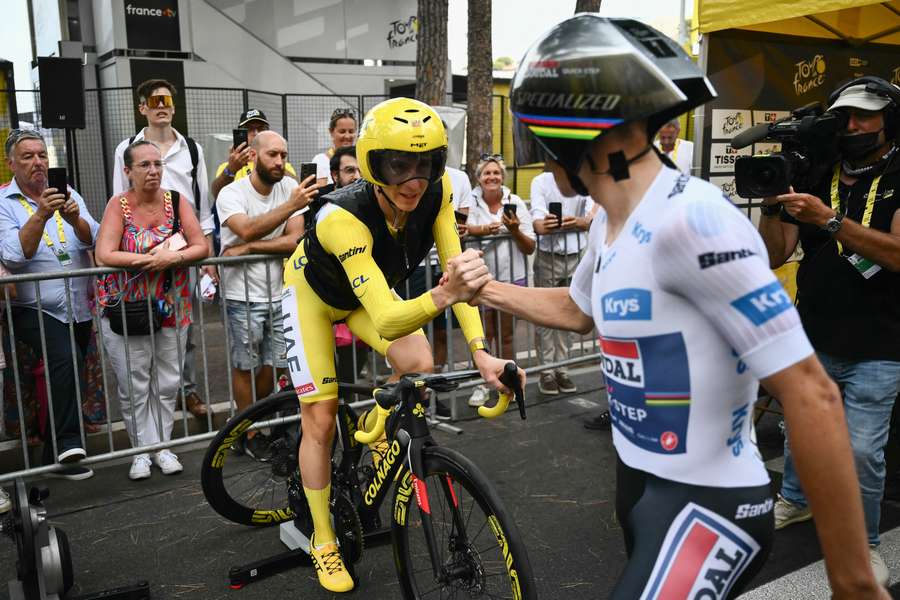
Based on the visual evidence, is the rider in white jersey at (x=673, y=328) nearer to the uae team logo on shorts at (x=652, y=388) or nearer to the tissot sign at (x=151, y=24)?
the uae team logo on shorts at (x=652, y=388)

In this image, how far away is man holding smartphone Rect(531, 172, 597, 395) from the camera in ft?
21.7

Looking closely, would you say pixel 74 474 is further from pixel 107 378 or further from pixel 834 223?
pixel 834 223

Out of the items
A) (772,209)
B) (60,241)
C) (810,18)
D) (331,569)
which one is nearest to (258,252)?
(60,241)

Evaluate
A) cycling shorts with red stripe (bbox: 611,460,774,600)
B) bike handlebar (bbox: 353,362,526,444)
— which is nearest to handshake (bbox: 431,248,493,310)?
bike handlebar (bbox: 353,362,526,444)

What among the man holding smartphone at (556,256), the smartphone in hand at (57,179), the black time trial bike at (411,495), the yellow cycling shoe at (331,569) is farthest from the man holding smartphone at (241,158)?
the yellow cycling shoe at (331,569)

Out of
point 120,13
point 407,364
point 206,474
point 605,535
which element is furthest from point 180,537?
point 120,13

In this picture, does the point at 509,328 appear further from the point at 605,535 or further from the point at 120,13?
the point at 120,13

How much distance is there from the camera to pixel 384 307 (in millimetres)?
2873

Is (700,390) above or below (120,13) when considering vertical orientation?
below

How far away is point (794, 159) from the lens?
3533 millimetres

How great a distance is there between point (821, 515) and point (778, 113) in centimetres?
585

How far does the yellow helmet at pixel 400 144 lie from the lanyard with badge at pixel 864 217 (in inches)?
71.9

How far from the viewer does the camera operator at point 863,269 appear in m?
3.48

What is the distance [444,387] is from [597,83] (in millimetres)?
1613
